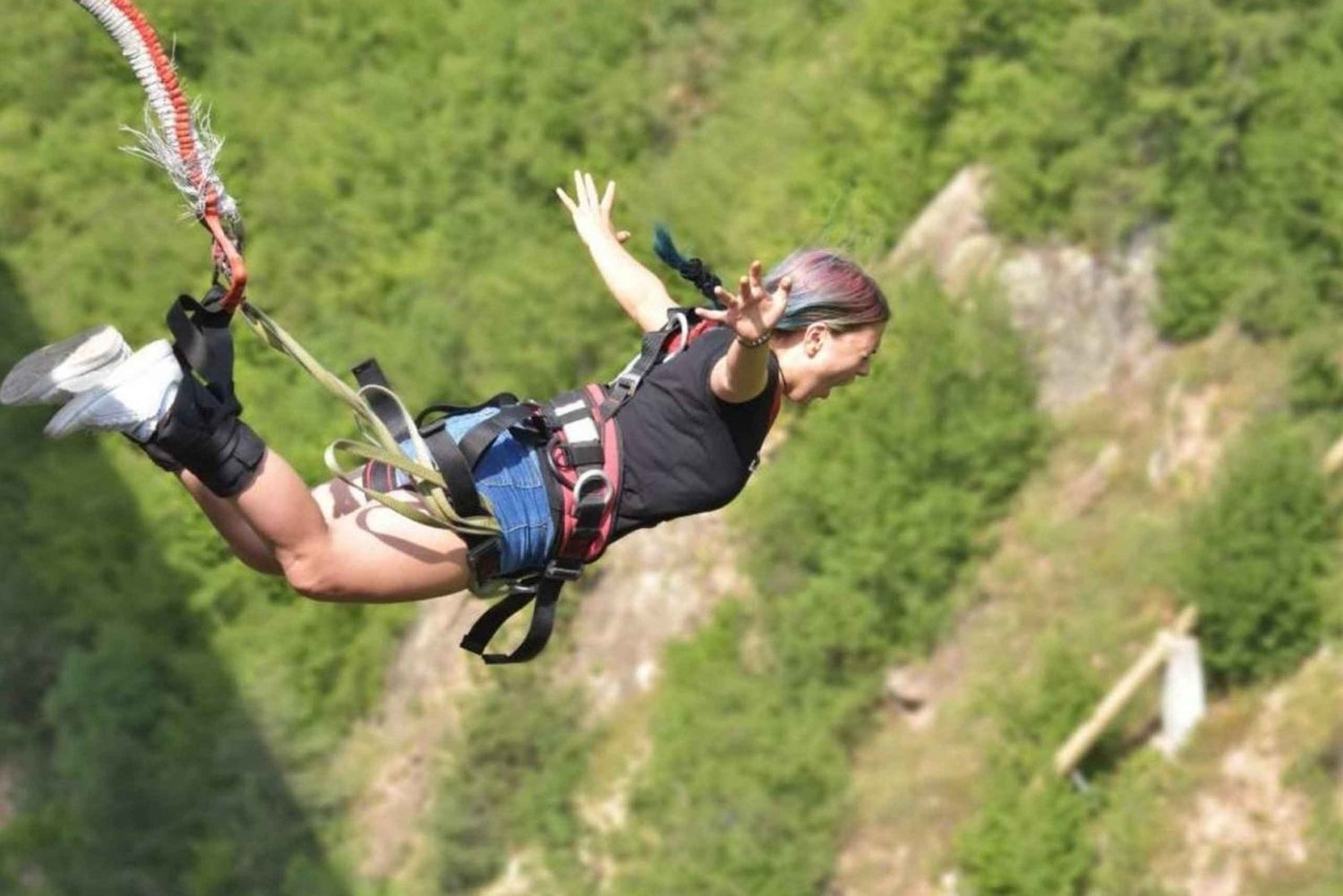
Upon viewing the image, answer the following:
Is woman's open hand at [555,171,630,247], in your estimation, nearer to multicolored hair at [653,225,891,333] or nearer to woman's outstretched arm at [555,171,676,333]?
woman's outstretched arm at [555,171,676,333]

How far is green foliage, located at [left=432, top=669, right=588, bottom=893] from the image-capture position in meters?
23.2

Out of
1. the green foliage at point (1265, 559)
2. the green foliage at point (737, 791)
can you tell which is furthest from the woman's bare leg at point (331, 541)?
the green foliage at point (737, 791)

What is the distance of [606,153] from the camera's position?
25.9 meters

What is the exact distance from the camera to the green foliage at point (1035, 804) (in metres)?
19.3

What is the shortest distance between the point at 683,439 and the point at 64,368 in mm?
1484

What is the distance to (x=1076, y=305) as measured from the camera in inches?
875

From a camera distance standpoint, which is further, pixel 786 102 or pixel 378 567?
pixel 786 102

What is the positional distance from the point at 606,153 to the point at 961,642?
7.03 meters

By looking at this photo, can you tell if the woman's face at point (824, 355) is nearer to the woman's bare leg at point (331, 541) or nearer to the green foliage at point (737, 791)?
the woman's bare leg at point (331, 541)

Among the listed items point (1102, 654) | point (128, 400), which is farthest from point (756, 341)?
point (1102, 654)

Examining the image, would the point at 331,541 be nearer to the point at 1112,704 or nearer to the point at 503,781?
the point at 1112,704

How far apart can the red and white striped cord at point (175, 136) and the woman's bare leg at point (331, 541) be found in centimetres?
44

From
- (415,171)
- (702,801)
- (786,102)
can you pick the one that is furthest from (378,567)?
(415,171)

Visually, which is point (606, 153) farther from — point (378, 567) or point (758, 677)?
point (378, 567)
